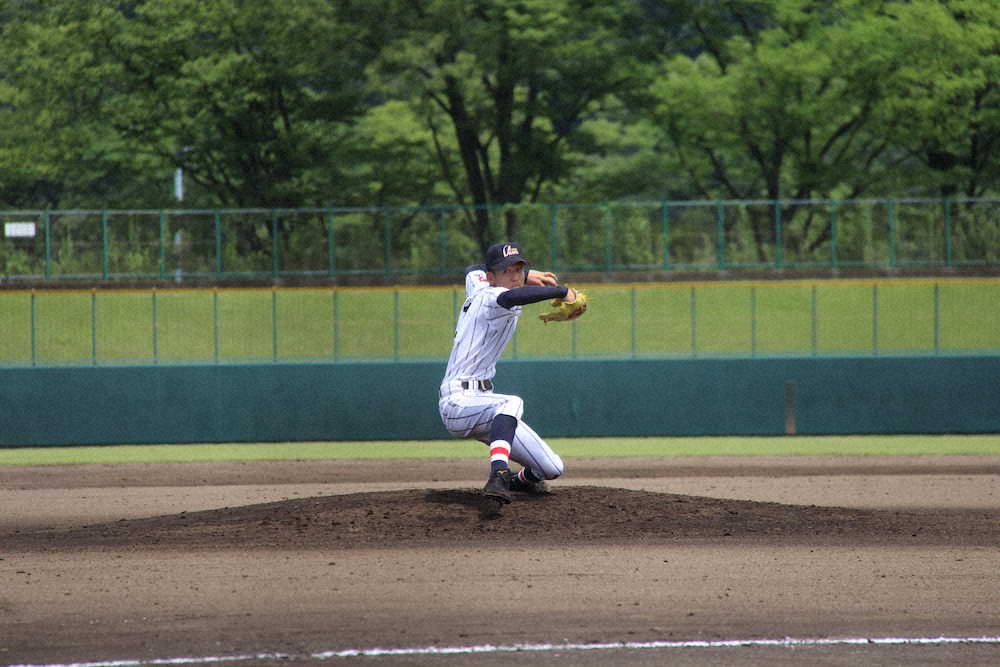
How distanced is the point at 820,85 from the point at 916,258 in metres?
6.79

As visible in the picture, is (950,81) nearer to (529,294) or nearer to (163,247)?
(163,247)

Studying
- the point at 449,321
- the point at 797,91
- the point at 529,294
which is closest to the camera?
Result: the point at 529,294

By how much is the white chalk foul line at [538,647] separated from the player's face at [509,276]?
3518 mm

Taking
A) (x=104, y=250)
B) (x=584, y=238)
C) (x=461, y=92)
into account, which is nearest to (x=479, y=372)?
(x=584, y=238)

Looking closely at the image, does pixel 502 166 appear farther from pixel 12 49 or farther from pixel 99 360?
pixel 99 360

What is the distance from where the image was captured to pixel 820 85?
36.8 m

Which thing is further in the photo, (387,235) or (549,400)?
(387,235)

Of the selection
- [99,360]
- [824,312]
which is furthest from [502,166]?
[99,360]

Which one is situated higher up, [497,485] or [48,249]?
[48,249]

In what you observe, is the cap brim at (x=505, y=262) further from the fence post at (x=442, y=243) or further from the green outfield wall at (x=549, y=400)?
the fence post at (x=442, y=243)

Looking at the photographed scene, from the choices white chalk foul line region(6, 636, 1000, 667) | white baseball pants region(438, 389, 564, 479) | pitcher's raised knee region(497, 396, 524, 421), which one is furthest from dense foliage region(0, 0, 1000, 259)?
white chalk foul line region(6, 636, 1000, 667)

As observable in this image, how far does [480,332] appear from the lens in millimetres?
10031

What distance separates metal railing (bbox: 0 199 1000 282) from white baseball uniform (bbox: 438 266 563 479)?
2154 cm

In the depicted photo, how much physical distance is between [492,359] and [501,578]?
6.59ft
